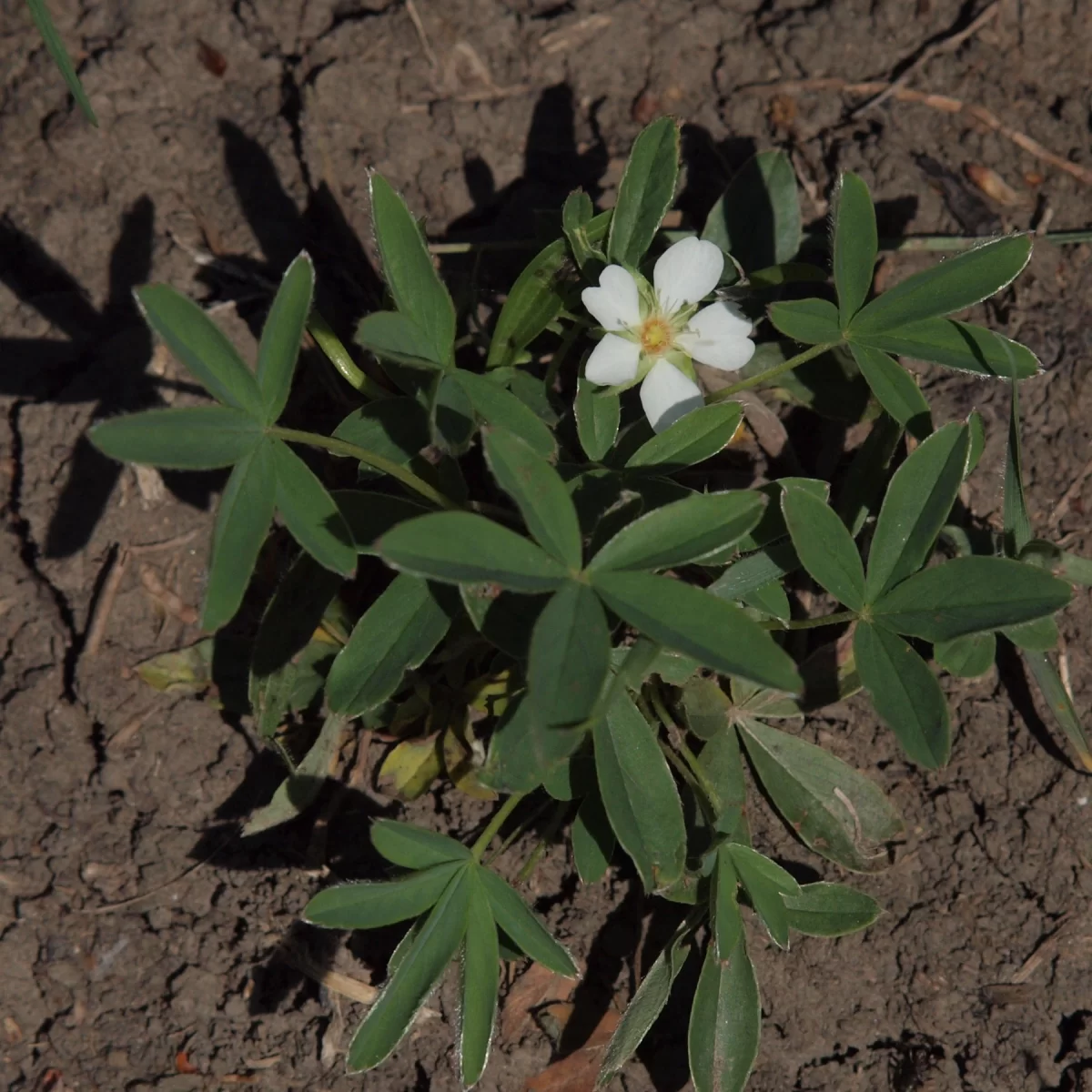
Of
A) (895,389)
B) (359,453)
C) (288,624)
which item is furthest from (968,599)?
(288,624)

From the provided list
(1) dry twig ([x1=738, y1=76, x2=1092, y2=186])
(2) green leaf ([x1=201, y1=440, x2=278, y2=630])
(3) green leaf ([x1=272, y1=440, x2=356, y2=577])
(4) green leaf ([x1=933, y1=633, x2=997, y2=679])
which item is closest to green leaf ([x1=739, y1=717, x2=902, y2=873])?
(4) green leaf ([x1=933, y1=633, x2=997, y2=679])

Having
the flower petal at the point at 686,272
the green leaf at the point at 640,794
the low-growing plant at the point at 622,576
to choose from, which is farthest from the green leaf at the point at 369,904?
the flower petal at the point at 686,272

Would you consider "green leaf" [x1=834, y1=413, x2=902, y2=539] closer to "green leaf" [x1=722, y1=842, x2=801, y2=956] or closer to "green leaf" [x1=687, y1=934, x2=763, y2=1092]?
"green leaf" [x1=722, y1=842, x2=801, y2=956]

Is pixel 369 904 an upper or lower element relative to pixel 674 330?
lower

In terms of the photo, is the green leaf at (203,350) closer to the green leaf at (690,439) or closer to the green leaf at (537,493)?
the green leaf at (537,493)

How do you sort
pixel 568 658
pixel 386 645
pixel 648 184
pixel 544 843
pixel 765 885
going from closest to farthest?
pixel 568 658, pixel 386 645, pixel 765 885, pixel 648 184, pixel 544 843

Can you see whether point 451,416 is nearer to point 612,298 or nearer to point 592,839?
point 612,298
